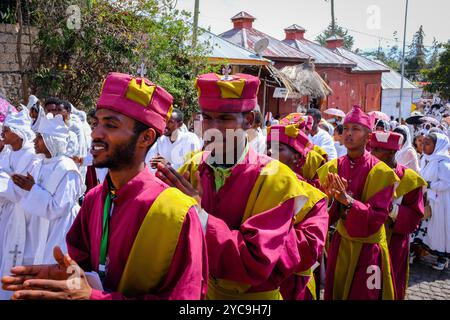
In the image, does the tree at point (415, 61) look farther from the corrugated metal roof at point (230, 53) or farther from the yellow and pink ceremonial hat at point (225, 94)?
the yellow and pink ceremonial hat at point (225, 94)

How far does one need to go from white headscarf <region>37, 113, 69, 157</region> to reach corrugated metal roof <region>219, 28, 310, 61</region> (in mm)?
19191

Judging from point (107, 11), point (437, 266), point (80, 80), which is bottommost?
point (437, 266)

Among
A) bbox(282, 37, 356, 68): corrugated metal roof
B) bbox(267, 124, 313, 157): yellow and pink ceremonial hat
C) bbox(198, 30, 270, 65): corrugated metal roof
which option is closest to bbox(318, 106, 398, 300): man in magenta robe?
bbox(267, 124, 313, 157): yellow and pink ceremonial hat

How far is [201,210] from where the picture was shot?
225cm

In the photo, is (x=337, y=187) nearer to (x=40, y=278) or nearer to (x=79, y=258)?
(x=79, y=258)

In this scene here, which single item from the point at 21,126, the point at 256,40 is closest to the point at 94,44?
the point at 21,126

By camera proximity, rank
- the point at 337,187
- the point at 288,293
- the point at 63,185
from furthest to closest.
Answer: the point at 63,185 < the point at 337,187 < the point at 288,293

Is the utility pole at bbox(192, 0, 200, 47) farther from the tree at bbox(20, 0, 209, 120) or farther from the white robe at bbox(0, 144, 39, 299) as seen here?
the white robe at bbox(0, 144, 39, 299)

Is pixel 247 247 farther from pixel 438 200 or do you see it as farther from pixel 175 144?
pixel 438 200

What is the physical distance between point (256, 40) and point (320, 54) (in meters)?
6.73

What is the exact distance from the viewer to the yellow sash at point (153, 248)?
184 cm

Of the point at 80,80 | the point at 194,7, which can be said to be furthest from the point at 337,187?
the point at 194,7

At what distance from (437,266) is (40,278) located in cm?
696
